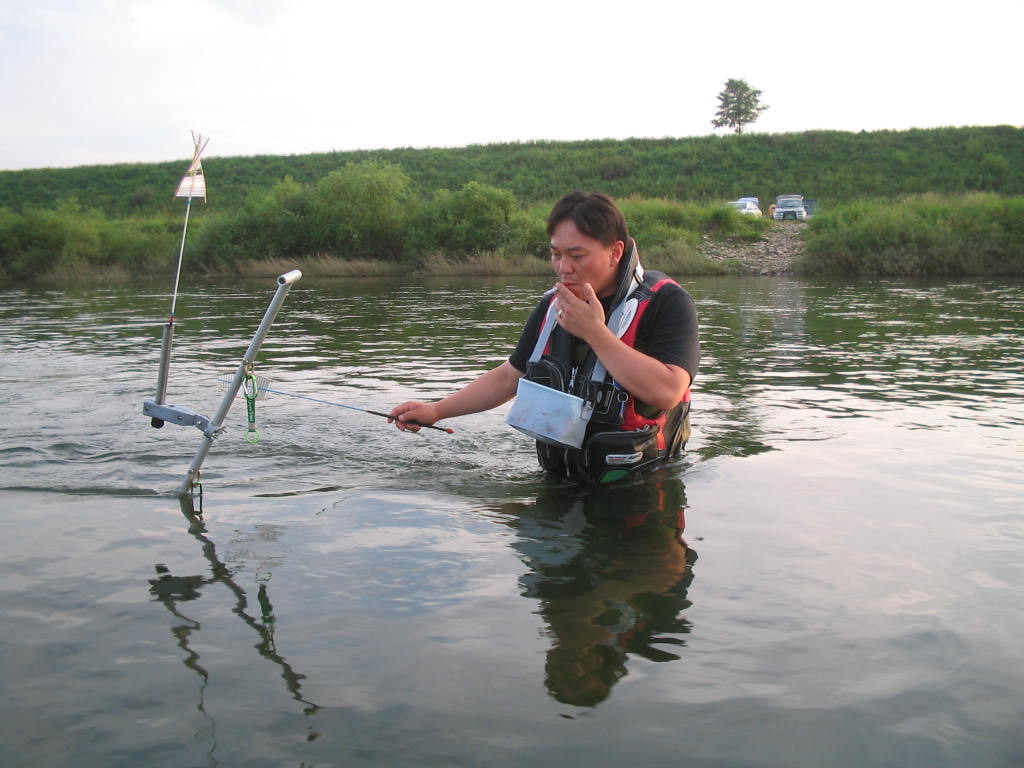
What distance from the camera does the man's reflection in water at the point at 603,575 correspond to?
3.44 meters

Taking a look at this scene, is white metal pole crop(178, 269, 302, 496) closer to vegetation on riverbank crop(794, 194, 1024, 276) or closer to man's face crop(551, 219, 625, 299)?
man's face crop(551, 219, 625, 299)

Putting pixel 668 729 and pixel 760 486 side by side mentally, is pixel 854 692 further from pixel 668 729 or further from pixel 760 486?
pixel 760 486

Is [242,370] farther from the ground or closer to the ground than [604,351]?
closer to the ground

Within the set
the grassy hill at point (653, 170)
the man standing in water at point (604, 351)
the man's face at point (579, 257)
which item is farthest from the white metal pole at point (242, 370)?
the grassy hill at point (653, 170)

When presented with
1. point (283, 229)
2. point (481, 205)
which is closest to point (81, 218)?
point (283, 229)

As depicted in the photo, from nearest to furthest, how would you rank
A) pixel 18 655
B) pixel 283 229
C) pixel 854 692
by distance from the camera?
pixel 854 692, pixel 18 655, pixel 283 229

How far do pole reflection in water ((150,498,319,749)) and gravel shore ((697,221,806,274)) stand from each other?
3036 centimetres

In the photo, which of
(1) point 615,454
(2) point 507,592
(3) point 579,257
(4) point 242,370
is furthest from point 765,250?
(2) point 507,592

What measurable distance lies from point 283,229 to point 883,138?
4122 cm

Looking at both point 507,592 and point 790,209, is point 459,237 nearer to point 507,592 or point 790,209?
point 790,209

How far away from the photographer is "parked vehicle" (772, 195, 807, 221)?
143 feet

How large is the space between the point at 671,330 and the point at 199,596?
2.71 meters

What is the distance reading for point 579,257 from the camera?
4852 mm

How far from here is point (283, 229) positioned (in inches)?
1692
